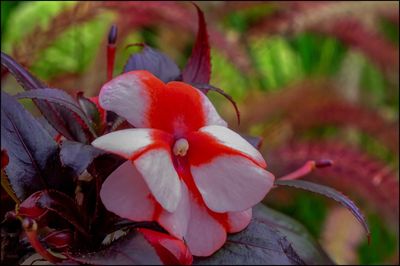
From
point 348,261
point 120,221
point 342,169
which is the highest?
point 120,221

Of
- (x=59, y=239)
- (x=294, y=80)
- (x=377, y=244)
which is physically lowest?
(x=377, y=244)

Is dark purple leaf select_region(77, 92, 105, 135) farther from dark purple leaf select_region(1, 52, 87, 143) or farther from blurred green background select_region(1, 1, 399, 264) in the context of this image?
blurred green background select_region(1, 1, 399, 264)

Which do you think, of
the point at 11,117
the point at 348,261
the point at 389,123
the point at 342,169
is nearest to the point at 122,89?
the point at 11,117

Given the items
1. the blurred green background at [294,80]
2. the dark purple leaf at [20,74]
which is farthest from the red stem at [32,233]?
the blurred green background at [294,80]

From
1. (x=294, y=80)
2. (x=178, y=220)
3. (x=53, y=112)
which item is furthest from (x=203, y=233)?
(x=294, y=80)

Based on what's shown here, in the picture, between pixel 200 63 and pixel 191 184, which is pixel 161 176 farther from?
pixel 200 63

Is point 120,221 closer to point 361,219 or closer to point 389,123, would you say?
point 361,219
